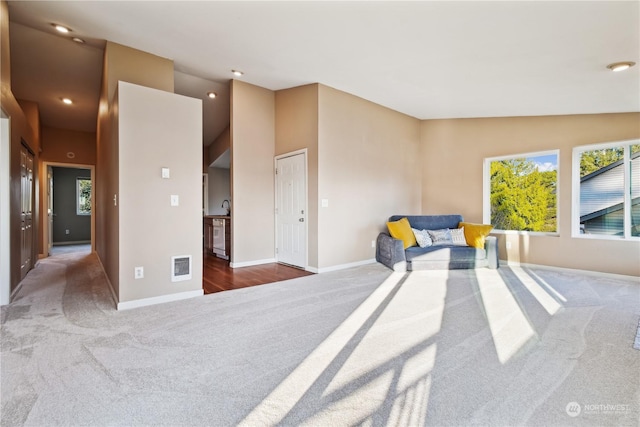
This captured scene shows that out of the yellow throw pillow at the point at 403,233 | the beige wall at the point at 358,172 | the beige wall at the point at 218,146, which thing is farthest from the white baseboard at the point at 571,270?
the beige wall at the point at 218,146

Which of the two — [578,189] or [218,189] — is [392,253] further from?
[218,189]

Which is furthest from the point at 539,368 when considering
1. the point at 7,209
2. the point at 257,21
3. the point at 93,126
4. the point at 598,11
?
the point at 93,126

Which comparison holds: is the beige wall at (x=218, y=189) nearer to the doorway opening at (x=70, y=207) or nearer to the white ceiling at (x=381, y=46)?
the doorway opening at (x=70, y=207)

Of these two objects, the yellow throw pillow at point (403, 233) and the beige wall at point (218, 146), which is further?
the beige wall at point (218, 146)

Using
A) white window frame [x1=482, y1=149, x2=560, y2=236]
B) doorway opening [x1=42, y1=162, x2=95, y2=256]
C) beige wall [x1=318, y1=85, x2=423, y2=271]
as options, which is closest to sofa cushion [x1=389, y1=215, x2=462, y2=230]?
beige wall [x1=318, y1=85, x2=423, y2=271]

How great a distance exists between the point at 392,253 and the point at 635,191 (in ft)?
11.6

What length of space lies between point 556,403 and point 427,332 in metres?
0.93

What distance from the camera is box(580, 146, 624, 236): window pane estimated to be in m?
4.36

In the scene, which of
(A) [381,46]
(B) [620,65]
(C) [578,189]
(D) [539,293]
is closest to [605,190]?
(C) [578,189]

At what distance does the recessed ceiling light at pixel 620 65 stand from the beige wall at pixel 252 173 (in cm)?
450

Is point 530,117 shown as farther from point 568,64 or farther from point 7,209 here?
point 7,209

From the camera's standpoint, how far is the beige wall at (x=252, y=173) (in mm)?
4914

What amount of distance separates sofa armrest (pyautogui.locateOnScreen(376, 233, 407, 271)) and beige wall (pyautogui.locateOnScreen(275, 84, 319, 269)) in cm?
122

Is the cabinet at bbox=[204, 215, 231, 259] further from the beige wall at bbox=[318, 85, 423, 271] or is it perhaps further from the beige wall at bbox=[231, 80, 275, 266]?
the beige wall at bbox=[318, 85, 423, 271]
